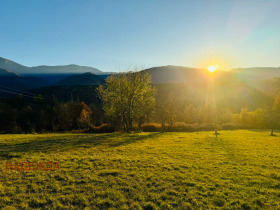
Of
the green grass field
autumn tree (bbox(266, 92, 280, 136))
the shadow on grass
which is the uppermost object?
autumn tree (bbox(266, 92, 280, 136))

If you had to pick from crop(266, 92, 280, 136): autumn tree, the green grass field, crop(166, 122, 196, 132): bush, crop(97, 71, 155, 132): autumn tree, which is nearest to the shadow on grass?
the green grass field

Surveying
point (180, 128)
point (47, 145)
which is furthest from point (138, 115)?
point (47, 145)

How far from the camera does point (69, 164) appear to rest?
13.0 m

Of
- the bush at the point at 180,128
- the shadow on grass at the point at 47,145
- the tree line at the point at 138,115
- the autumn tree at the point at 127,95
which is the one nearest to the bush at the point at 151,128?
the tree line at the point at 138,115

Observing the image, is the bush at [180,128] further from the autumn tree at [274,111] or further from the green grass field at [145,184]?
the green grass field at [145,184]

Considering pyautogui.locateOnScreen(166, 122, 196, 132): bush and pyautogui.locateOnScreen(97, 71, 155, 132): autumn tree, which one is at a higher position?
pyautogui.locateOnScreen(97, 71, 155, 132): autumn tree

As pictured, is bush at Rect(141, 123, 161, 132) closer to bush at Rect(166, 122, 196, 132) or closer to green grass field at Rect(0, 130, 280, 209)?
bush at Rect(166, 122, 196, 132)

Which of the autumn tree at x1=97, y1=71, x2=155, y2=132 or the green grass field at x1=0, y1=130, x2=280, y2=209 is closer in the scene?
the green grass field at x1=0, y1=130, x2=280, y2=209

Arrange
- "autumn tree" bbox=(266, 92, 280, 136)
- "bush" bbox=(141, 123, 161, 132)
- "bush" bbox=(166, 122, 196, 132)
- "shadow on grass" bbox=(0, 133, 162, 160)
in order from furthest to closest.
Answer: "bush" bbox=(166, 122, 196, 132)
"bush" bbox=(141, 123, 161, 132)
"autumn tree" bbox=(266, 92, 280, 136)
"shadow on grass" bbox=(0, 133, 162, 160)

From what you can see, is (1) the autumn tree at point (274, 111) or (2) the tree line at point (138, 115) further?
(2) the tree line at point (138, 115)

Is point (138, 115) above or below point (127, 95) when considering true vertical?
below

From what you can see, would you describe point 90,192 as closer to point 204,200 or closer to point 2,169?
point 204,200

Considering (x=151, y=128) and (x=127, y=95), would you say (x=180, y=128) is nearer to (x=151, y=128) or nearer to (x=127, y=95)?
(x=151, y=128)

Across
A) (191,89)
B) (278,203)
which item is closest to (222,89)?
(191,89)
